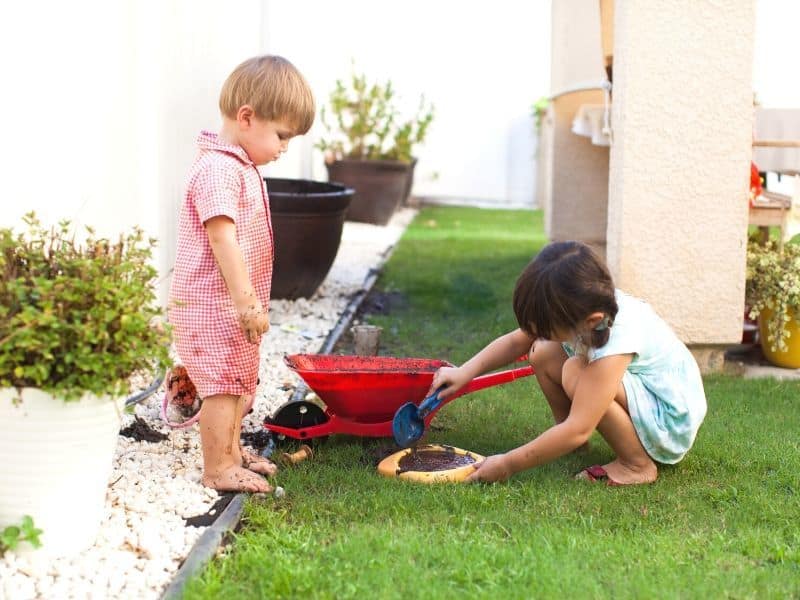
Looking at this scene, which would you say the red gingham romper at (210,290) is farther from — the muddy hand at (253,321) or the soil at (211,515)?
the soil at (211,515)

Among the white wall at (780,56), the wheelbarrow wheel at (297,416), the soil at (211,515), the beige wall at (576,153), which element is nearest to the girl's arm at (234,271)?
the soil at (211,515)

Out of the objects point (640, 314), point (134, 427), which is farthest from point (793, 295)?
point (134, 427)

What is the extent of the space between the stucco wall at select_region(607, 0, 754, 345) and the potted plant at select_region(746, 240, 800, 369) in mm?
149

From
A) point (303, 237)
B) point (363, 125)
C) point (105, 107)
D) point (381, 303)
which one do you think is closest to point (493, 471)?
point (105, 107)

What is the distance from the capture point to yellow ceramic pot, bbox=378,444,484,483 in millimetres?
3068

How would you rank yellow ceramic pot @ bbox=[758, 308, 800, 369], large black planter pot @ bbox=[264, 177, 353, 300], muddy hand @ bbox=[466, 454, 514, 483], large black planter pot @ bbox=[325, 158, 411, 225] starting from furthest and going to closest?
large black planter pot @ bbox=[325, 158, 411, 225] < large black planter pot @ bbox=[264, 177, 353, 300] < yellow ceramic pot @ bbox=[758, 308, 800, 369] < muddy hand @ bbox=[466, 454, 514, 483]

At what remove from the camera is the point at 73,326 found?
90.0 inches

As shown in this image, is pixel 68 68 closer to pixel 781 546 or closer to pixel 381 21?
pixel 781 546

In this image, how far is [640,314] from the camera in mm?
3146

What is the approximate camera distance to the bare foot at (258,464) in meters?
3.13

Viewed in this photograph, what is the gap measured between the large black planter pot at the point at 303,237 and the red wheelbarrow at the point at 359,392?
6.57 feet

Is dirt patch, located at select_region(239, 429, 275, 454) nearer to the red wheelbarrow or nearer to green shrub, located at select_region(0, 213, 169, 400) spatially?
the red wheelbarrow

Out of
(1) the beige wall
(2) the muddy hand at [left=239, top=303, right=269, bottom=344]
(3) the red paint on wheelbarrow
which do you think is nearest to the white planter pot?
(2) the muddy hand at [left=239, top=303, right=269, bottom=344]

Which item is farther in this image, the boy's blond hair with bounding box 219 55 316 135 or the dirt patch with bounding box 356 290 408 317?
the dirt patch with bounding box 356 290 408 317
